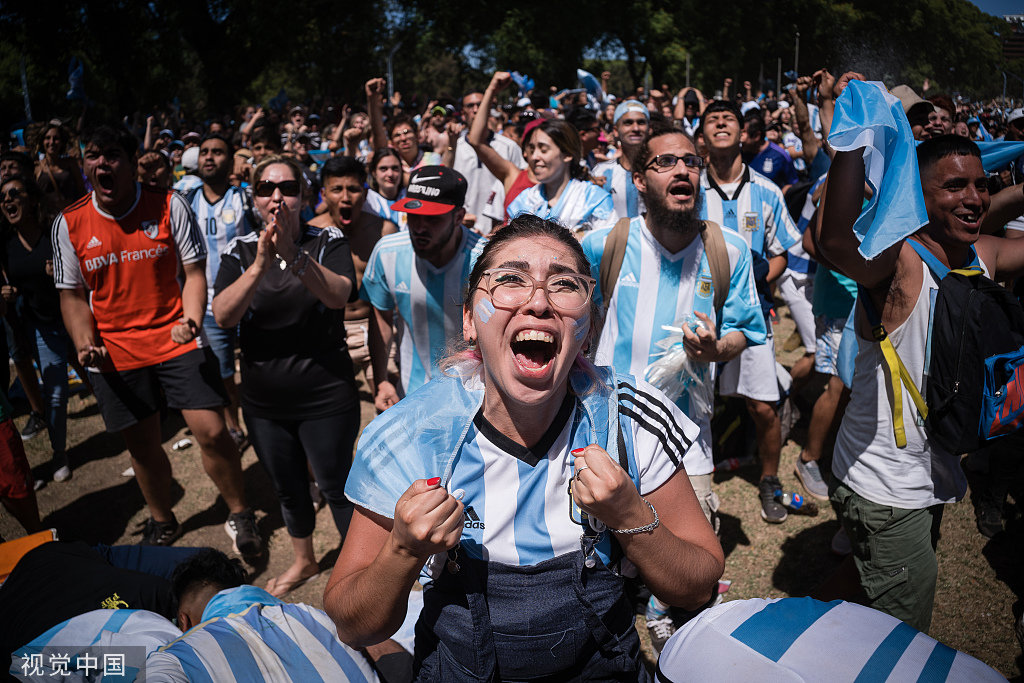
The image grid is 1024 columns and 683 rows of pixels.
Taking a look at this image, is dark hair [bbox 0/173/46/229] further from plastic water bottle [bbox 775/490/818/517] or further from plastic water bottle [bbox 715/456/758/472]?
plastic water bottle [bbox 775/490/818/517]

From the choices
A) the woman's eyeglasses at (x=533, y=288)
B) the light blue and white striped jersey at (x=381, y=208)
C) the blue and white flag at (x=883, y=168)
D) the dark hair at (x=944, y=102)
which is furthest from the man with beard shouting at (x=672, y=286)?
the dark hair at (x=944, y=102)

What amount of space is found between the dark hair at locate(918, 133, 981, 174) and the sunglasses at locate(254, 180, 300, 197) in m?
3.12

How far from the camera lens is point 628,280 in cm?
331

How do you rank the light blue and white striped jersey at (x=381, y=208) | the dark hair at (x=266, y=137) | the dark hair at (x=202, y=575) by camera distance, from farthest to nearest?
the dark hair at (x=266, y=137) → the light blue and white striped jersey at (x=381, y=208) → the dark hair at (x=202, y=575)

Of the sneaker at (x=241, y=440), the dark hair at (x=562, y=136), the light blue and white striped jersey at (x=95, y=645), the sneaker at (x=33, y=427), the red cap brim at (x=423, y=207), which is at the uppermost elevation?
the dark hair at (x=562, y=136)

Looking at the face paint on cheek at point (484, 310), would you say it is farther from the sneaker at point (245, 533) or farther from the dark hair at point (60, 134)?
the dark hair at point (60, 134)

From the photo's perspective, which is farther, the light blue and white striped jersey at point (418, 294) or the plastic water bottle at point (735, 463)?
the plastic water bottle at point (735, 463)

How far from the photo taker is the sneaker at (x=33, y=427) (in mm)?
6403

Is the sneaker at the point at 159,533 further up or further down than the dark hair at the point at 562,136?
further down

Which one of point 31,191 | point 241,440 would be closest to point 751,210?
point 241,440

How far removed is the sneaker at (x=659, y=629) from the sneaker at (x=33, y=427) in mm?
6223

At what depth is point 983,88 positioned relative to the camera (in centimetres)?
386

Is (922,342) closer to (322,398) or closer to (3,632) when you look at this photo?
(322,398)

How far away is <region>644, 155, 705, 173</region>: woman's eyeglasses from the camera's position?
10.8ft
